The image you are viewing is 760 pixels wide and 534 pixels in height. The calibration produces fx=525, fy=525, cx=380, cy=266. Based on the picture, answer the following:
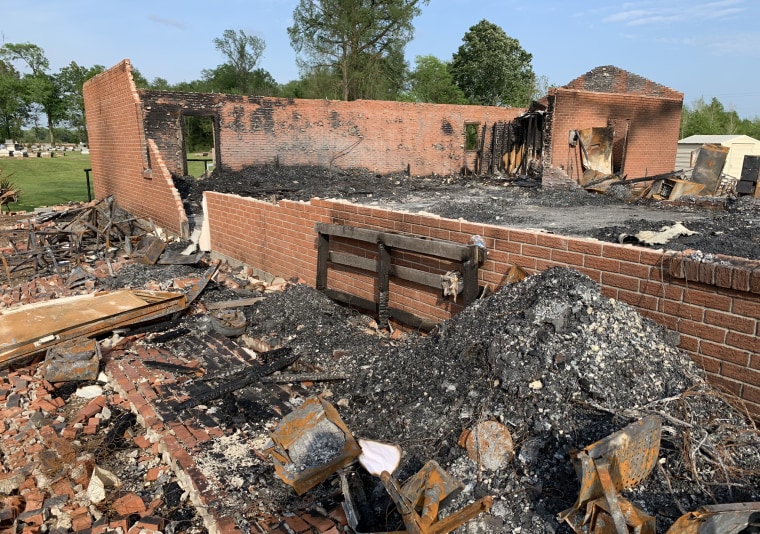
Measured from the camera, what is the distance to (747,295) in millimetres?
3285

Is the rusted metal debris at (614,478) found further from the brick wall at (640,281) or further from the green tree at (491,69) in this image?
the green tree at (491,69)

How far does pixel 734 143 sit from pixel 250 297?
27.0 metres

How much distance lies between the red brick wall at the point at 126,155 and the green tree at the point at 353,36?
20.3 meters

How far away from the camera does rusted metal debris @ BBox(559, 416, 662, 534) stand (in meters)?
2.49

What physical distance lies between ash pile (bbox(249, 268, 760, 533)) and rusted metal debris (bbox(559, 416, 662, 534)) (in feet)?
0.47

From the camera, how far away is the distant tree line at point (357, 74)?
34250 mm

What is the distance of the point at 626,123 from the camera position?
63.0 feet

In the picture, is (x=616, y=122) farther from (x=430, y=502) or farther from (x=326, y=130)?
(x=430, y=502)

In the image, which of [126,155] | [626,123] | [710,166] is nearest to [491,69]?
[626,123]

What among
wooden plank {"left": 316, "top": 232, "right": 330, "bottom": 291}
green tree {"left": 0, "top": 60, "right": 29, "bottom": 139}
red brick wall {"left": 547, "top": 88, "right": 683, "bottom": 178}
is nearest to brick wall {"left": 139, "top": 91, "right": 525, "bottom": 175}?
red brick wall {"left": 547, "top": 88, "right": 683, "bottom": 178}

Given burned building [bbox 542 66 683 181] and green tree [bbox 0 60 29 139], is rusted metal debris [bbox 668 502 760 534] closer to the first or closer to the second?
burned building [bbox 542 66 683 181]

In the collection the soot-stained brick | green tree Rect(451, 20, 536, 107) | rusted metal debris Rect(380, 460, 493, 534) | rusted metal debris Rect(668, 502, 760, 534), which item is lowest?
rusted metal debris Rect(380, 460, 493, 534)

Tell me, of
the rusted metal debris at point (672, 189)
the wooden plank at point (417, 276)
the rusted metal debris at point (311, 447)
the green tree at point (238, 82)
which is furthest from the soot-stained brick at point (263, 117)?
the green tree at point (238, 82)

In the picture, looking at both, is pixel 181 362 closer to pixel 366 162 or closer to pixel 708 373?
pixel 708 373
